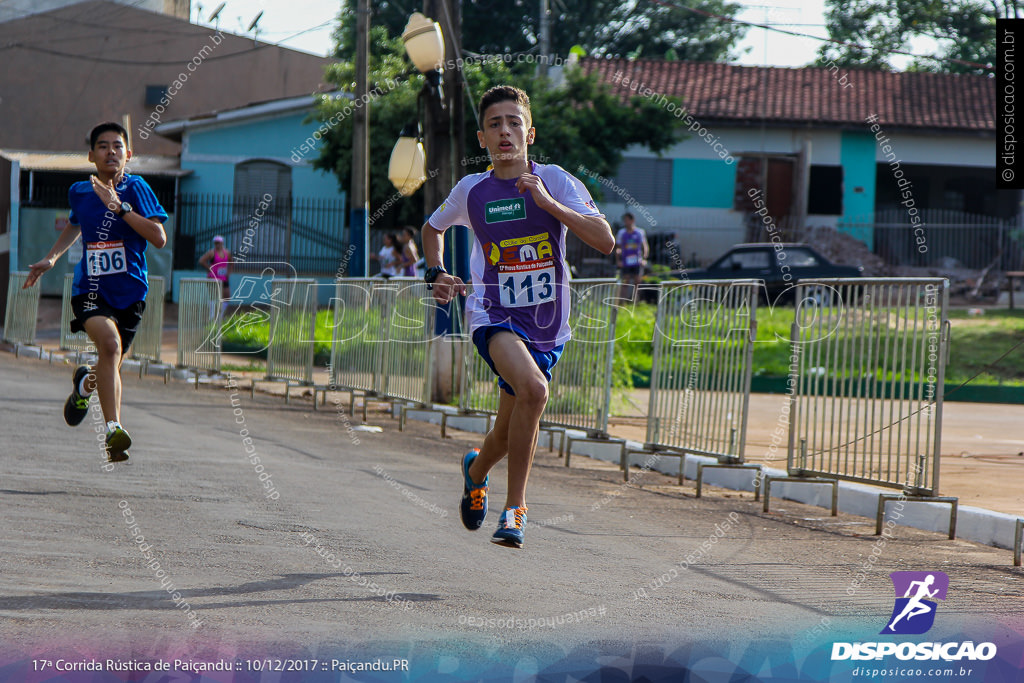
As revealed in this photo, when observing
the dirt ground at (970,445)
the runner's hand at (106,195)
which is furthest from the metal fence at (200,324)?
the runner's hand at (106,195)

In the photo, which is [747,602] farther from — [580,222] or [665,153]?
[665,153]

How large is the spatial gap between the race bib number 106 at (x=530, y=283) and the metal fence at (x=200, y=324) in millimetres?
11703

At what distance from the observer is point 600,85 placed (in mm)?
32250

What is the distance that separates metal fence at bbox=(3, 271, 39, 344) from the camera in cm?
2152

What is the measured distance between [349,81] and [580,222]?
28031 millimetres

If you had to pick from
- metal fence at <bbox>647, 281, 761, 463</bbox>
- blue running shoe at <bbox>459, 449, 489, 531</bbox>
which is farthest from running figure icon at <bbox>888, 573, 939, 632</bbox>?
metal fence at <bbox>647, 281, 761, 463</bbox>

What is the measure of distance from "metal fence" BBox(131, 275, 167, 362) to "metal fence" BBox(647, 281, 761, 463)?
9.49 metres

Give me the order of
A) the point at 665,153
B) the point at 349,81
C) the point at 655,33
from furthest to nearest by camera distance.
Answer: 1. the point at 655,33
2. the point at 665,153
3. the point at 349,81

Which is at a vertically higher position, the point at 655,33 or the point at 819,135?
the point at 655,33

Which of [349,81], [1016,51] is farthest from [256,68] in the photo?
[1016,51]

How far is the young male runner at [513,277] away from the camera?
5.38m

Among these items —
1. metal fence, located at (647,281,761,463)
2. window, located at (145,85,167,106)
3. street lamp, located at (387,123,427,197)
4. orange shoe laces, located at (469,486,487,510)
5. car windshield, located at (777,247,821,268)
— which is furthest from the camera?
window, located at (145,85,167,106)

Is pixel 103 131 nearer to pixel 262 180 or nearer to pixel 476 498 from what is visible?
pixel 476 498

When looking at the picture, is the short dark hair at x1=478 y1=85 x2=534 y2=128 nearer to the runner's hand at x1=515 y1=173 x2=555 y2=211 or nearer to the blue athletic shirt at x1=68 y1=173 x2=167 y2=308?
the runner's hand at x1=515 y1=173 x2=555 y2=211
